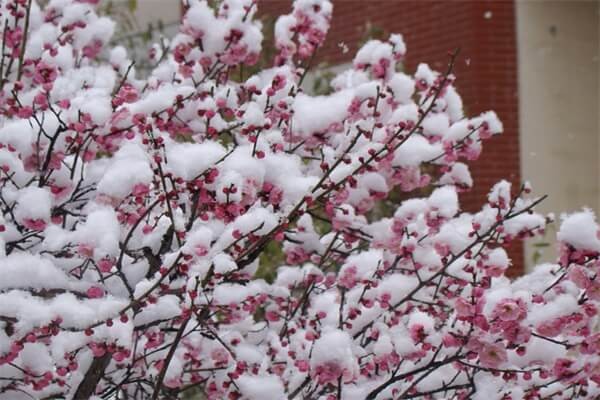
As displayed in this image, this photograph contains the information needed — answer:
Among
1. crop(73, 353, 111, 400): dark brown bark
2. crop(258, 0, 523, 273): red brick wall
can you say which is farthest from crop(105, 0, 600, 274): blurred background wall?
crop(73, 353, 111, 400): dark brown bark

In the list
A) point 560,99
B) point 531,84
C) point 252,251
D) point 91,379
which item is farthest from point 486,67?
point 91,379

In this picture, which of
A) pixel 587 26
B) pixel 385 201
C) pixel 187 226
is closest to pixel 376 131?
pixel 187 226

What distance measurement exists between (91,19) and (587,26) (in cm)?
559

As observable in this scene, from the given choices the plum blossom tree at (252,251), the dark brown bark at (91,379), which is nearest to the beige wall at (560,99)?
the plum blossom tree at (252,251)

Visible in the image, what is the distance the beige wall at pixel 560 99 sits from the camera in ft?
28.1

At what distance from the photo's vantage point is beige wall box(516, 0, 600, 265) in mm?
8578

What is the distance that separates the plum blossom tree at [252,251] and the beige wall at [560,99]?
488 centimetres

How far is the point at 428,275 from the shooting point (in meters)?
3.43

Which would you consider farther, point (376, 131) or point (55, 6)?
point (55, 6)

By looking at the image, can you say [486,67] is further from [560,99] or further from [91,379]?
[91,379]

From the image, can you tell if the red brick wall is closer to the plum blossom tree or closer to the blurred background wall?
the blurred background wall

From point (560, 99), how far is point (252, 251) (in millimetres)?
6278

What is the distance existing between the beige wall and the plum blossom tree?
4884 mm

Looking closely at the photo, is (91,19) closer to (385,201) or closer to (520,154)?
(385,201)
